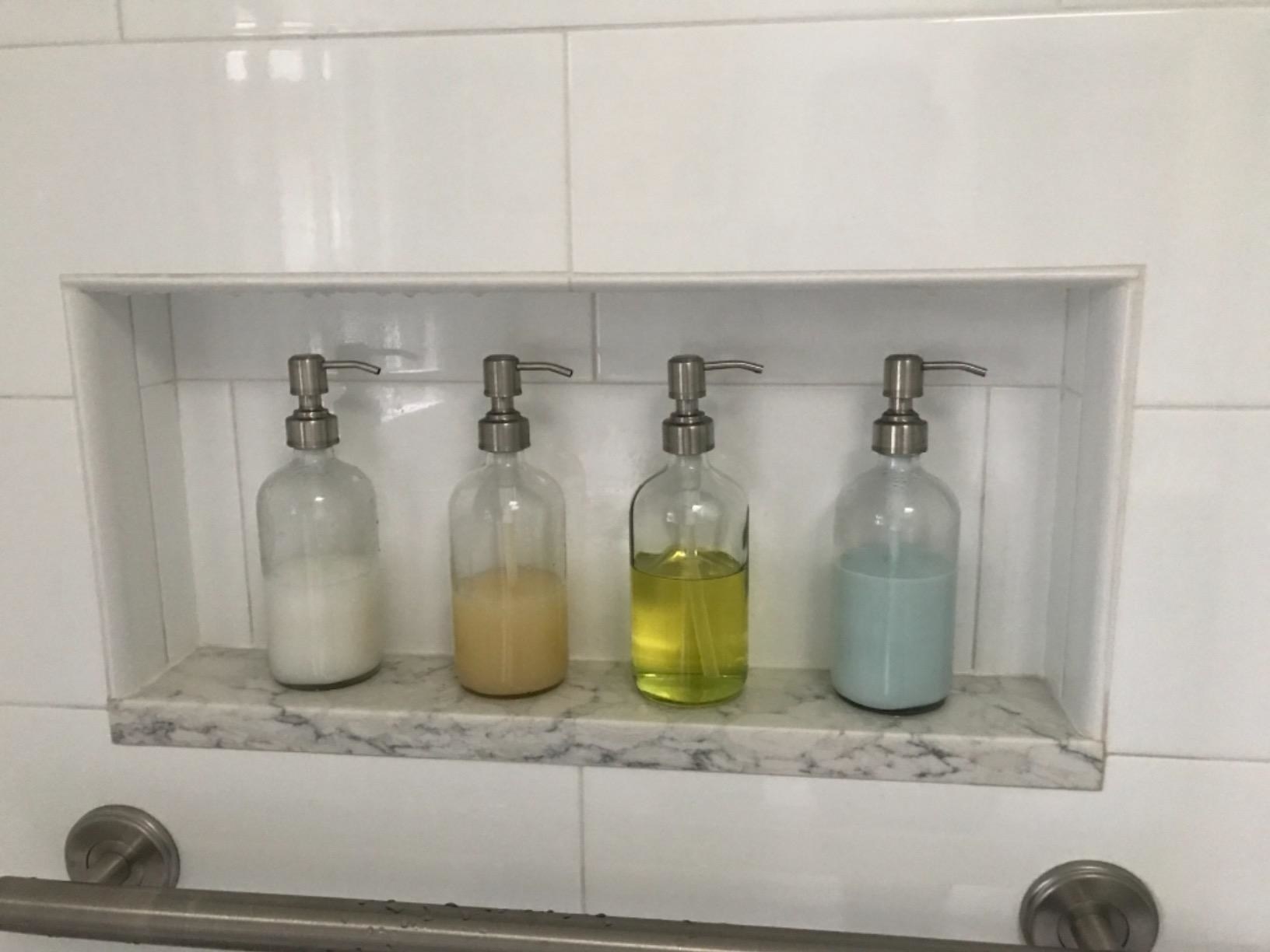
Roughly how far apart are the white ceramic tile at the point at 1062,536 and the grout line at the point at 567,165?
0.34m

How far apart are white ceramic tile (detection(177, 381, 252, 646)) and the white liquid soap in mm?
77

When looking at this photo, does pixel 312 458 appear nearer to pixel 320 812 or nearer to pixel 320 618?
pixel 320 618

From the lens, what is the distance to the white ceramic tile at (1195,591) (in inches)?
23.5

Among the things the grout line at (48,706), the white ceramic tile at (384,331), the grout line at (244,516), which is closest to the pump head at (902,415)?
the white ceramic tile at (384,331)

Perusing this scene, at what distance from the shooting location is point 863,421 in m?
0.71

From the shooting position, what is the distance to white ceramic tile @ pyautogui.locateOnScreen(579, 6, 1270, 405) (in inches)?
22.1

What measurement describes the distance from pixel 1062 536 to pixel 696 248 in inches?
12.4

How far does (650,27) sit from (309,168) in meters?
0.22

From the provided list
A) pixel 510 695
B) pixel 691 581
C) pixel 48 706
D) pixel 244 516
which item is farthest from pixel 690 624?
pixel 48 706

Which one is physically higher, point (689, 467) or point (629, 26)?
point (629, 26)

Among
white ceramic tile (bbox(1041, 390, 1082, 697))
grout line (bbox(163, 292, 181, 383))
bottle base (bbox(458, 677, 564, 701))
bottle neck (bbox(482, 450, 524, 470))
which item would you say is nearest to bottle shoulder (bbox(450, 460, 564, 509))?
bottle neck (bbox(482, 450, 524, 470))

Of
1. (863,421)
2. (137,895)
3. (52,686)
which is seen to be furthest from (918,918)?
(52,686)

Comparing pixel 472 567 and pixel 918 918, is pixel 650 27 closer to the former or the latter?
pixel 472 567

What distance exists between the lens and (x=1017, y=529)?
0.71 metres
